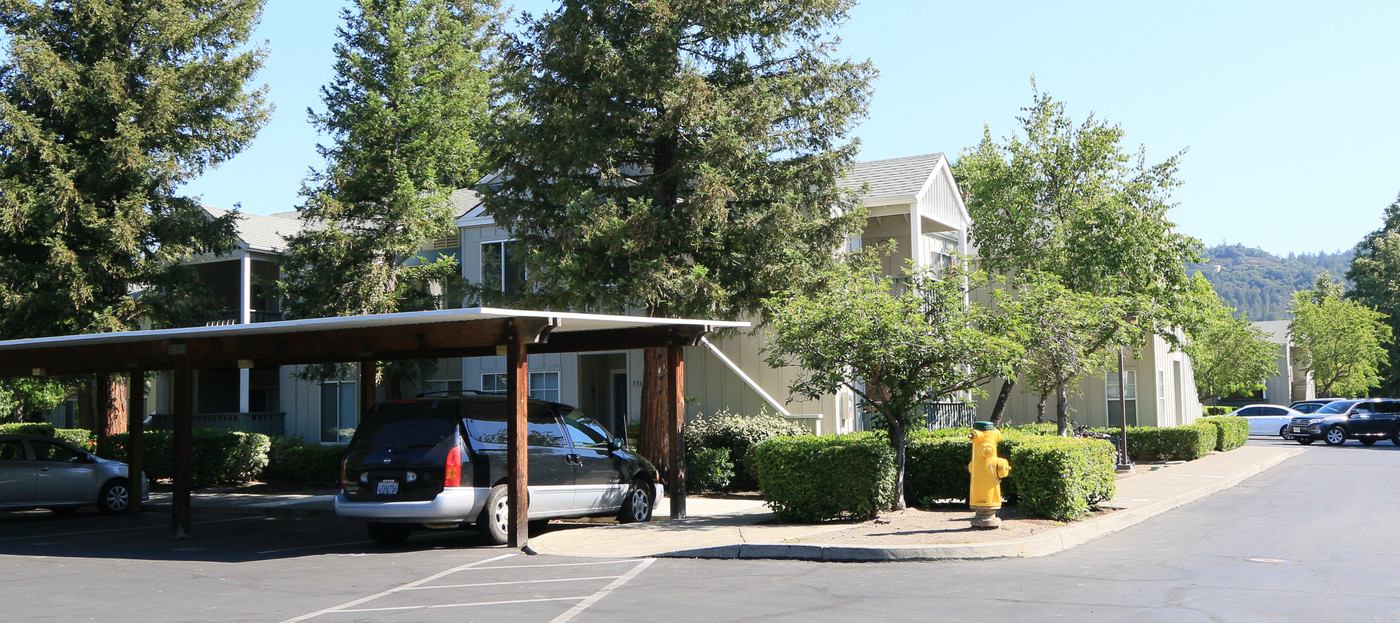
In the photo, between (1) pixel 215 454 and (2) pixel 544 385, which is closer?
(1) pixel 215 454

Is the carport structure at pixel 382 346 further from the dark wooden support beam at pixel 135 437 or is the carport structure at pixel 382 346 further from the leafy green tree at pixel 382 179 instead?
the leafy green tree at pixel 382 179

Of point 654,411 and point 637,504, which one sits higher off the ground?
point 654,411

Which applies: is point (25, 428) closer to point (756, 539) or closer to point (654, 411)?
point (654, 411)

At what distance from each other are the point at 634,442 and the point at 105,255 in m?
11.6

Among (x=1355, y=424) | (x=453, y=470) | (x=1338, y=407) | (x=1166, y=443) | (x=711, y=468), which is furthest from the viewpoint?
(x=1338, y=407)

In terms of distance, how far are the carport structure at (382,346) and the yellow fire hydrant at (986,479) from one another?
4.00 meters

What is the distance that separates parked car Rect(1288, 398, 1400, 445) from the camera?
119 ft

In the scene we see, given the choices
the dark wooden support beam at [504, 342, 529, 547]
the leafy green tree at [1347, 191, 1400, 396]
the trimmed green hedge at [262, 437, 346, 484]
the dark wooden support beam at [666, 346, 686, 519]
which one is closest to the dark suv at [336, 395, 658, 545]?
the dark wooden support beam at [504, 342, 529, 547]

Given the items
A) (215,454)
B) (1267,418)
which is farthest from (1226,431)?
(215,454)

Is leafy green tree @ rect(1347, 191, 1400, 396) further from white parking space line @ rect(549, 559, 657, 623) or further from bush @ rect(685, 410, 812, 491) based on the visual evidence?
→ white parking space line @ rect(549, 559, 657, 623)

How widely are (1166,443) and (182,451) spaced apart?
2273cm

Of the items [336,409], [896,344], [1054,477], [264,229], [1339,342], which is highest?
[264,229]

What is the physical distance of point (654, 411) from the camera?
1884 centimetres

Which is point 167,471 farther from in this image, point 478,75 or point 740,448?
point 478,75
